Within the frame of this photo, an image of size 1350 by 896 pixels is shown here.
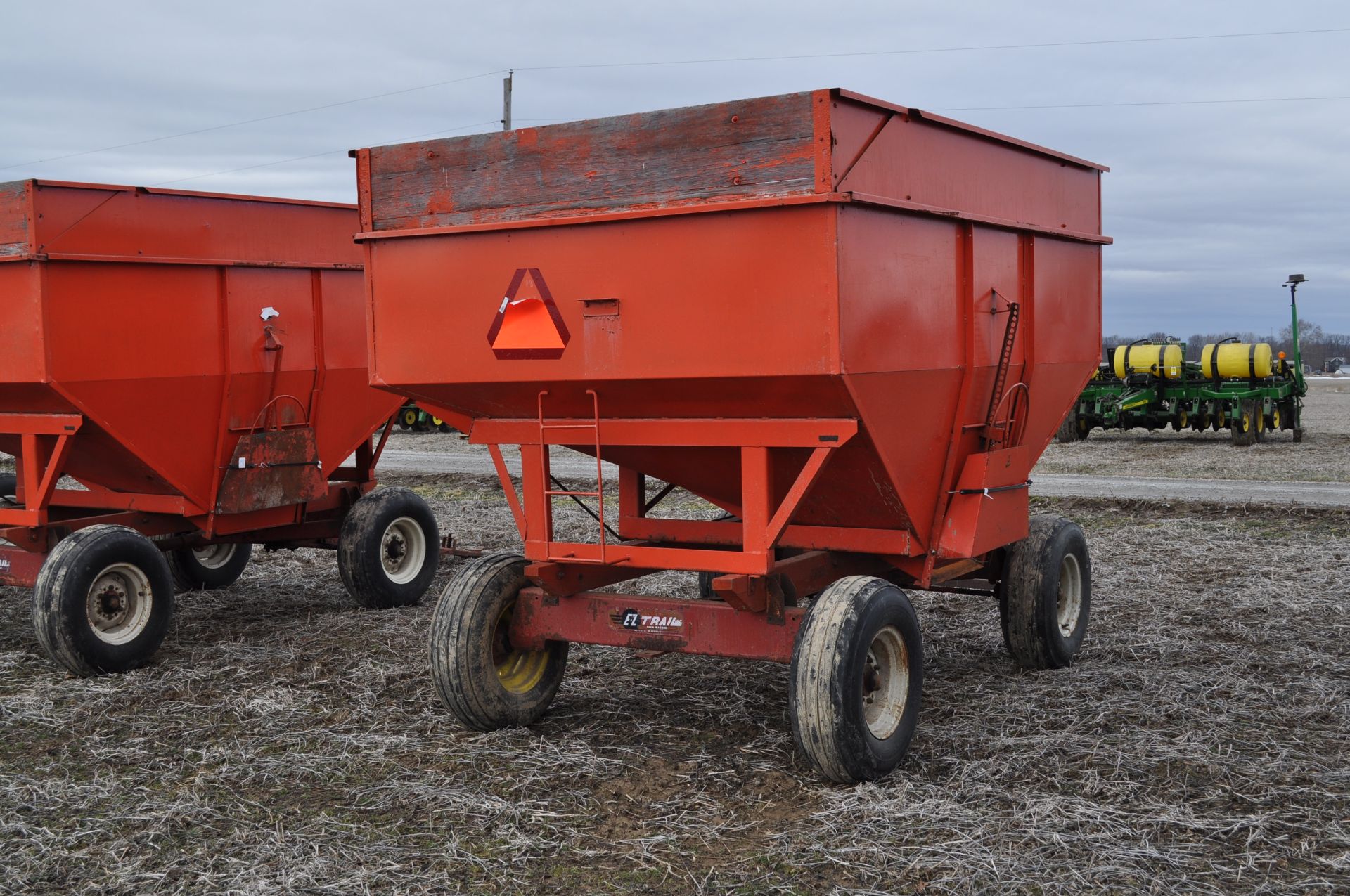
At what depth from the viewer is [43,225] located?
720 centimetres

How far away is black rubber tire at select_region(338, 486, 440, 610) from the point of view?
8531 mm

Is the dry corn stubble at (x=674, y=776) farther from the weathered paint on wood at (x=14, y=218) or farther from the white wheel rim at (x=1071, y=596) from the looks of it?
the weathered paint on wood at (x=14, y=218)

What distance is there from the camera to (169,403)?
765 cm

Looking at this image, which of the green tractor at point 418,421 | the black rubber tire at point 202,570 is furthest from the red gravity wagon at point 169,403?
the green tractor at point 418,421

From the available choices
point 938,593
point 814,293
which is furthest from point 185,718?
point 938,593

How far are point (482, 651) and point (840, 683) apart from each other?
172cm

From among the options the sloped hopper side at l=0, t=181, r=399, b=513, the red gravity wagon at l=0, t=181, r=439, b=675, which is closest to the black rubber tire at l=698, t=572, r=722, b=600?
the red gravity wagon at l=0, t=181, r=439, b=675

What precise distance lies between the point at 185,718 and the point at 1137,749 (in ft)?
14.3

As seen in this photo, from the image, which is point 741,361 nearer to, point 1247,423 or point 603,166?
point 603,166

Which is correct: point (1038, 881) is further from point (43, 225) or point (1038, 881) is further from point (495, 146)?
point (43, 225)

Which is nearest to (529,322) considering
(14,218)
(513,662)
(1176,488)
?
(513,662)

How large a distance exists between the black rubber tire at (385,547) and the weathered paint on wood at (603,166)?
133 inches

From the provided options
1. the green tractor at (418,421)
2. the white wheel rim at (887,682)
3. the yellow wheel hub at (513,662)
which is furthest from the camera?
the green tractor at (418,421)

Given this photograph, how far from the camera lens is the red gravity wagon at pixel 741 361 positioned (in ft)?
15.7
